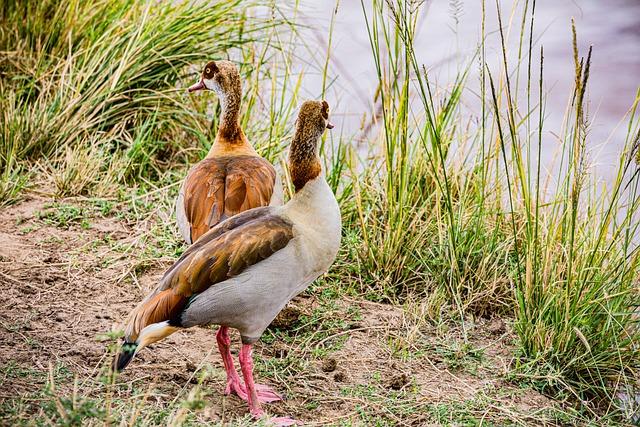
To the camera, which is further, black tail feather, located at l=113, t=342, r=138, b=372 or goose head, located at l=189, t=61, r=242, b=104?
goose head, located at l=189, t=61, r=242, b=104

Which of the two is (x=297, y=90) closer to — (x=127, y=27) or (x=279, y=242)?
(x=127, y=27)

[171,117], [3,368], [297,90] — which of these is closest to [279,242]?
[3,368]

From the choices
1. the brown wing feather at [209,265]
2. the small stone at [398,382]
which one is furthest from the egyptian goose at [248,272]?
the small stone at [398,382]

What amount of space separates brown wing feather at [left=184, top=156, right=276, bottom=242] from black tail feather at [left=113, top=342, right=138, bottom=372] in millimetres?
814

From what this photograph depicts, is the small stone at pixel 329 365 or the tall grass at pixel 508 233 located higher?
the tall grass at pixel 508 233

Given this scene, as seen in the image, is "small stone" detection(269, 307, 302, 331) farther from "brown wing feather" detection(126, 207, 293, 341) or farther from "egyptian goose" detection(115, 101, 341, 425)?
"brown wing feather" detection(126, 207, 293, 341)

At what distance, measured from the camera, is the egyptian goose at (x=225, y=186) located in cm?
421

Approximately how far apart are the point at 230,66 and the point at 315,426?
235cm

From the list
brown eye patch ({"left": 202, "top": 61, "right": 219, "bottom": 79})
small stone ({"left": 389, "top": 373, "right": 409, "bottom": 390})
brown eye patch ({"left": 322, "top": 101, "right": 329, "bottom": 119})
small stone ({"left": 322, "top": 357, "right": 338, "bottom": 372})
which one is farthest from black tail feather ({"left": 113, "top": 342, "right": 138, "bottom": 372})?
brown eye patch ({"left": 202, "top": 61, "right": 219, "bottom": 79})

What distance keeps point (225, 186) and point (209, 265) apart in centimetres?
84

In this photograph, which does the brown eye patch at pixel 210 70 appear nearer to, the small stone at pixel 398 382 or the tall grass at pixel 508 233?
the tall grass at pixel 508 233

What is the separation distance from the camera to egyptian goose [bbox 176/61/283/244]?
13.8 ft

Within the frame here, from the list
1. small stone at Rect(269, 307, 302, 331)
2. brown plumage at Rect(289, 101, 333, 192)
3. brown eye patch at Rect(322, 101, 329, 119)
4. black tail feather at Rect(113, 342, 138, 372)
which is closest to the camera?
black tail feather at Rect(113, 342, 138, 372)

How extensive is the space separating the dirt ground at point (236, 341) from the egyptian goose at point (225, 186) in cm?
59
